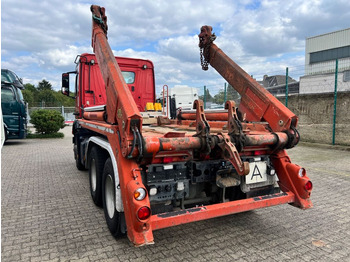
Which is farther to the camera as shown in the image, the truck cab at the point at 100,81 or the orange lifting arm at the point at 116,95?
the truck cab at the point at 100,81

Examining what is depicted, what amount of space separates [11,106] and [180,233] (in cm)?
1100

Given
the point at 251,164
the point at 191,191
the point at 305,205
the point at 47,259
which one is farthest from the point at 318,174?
the point at 47,259

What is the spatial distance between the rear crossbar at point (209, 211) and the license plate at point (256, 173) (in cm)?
23

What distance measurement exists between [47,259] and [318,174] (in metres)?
5.86

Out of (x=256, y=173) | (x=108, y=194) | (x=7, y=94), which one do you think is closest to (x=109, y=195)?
(x=108, y=194)

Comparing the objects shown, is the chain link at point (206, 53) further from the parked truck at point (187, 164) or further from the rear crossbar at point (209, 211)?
the rear crossbar at point (209, 211)

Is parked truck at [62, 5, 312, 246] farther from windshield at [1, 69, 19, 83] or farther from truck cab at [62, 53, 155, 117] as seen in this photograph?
windshield at [1, 69, 19, 83]

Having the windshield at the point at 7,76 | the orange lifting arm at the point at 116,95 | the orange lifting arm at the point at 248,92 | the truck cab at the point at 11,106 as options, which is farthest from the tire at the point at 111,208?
the windshield at the point at 7,76

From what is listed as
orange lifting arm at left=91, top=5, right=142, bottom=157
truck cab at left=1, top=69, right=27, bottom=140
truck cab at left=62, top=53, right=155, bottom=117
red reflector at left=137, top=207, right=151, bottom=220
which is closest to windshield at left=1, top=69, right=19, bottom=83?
truck cab at left=1, top=69, right=27, bottom=140

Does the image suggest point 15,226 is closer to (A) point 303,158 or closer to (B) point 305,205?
(B) point 305,205

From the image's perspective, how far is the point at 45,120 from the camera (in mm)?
14742

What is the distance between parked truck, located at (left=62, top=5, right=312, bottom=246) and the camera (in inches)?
100

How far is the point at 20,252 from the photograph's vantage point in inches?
114

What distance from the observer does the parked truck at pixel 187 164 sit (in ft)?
8.36
